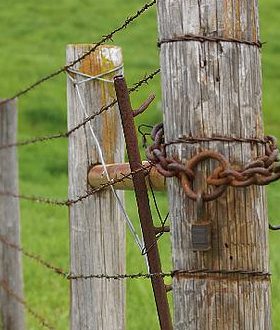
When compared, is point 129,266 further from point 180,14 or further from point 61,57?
point 61,57

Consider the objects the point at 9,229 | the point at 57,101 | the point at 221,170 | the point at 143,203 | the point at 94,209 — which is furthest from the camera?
the point at 57,101

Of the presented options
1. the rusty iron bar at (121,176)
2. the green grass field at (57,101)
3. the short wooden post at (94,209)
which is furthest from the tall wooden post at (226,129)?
the green grass field at (57,101)

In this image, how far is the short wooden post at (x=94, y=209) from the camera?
3939mm

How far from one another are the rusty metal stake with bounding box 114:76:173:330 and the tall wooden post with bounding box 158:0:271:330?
13.8 inches

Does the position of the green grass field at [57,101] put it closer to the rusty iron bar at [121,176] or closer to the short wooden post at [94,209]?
the short wooden post at [94,209]

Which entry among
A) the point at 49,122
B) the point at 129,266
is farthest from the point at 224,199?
the point at 49,122

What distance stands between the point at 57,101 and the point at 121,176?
45.7 feet

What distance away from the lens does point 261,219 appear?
2523 mm

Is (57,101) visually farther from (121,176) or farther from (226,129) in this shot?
(226,129)

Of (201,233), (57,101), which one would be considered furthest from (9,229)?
(57,101)

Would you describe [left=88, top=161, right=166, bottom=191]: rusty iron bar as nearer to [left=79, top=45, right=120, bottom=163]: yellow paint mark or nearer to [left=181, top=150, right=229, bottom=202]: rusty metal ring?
[left=79, top=45, right=120, bottom=163]: yellow paint mark

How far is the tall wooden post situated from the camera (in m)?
2.49

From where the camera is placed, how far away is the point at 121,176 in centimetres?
357

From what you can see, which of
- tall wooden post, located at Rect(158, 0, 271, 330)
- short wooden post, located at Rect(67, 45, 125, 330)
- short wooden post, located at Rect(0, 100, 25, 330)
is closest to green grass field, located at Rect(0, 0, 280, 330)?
short wooden post, located at Rect(0, 100, 25, 330)
